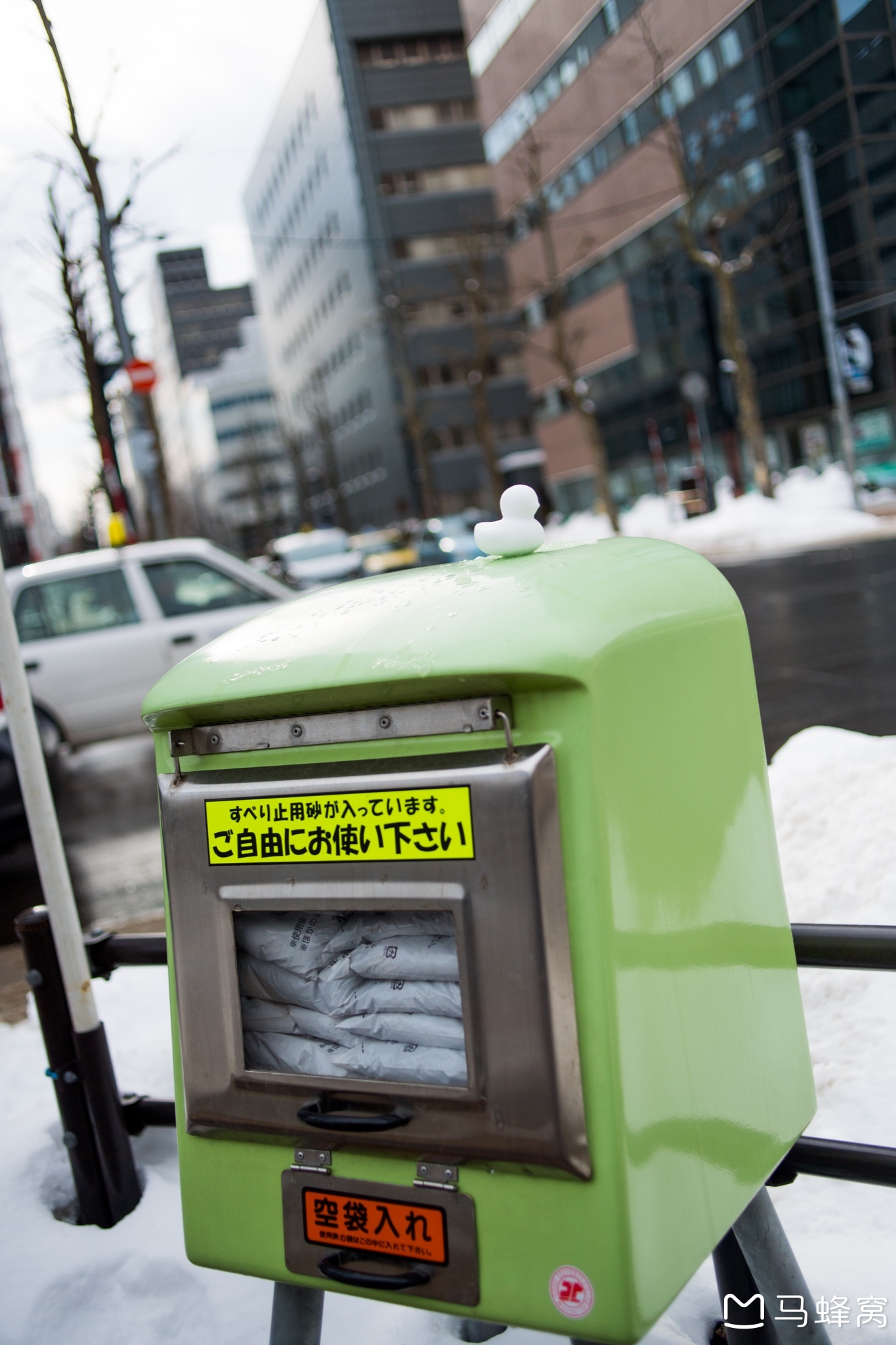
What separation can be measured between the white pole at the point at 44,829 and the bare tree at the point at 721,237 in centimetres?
1251

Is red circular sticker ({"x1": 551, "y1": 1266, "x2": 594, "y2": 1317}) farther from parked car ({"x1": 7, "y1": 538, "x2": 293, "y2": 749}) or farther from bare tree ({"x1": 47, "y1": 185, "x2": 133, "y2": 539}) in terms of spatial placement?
→ parked car ({"x1": 7, "y1": 538, "x2": 293, "y2": 749})

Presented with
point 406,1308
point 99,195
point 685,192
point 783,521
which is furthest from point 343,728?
point 685,192

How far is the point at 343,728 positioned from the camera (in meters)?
1.56

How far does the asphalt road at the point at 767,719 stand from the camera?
6371 millimetres

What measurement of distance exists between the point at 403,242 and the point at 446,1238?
6039cm

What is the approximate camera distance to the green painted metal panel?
137cm

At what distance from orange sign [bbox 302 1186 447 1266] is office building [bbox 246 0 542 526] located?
151ft

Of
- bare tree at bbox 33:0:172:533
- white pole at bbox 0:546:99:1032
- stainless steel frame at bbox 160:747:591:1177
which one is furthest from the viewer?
bare tree at bbox 33:0:172:533

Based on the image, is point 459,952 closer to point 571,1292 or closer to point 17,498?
point 571,1292

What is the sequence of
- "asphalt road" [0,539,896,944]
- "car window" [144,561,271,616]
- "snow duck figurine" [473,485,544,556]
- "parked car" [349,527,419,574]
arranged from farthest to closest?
"parked car" [349,527,419,574], "car window" [144,561,271,616], "asphalt road" [0,539,896,944], "snow duck figurine" [473,485,544,556]

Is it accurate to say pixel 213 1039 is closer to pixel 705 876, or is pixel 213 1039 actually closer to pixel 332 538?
pixel 705 876

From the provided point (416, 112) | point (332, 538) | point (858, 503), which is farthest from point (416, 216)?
point (858, 503)

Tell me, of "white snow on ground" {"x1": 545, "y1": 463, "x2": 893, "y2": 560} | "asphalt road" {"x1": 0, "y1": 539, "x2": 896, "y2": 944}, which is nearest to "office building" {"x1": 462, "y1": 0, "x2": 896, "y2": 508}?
"white snow on ground" {"x1": 545, "y1": 463, "x2": 893, "y2": 560}

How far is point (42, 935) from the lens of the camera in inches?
109
